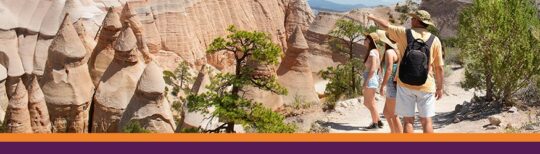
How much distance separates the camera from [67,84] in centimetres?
1755

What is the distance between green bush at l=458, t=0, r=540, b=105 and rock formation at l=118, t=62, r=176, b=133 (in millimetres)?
6313

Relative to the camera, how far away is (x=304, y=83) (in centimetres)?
2395

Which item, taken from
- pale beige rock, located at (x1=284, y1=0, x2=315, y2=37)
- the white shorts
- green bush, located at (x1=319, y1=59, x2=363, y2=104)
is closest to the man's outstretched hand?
the white shorts

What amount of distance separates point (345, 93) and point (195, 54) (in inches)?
578

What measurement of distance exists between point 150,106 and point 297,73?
9863mm

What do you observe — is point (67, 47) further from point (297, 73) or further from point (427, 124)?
point (427, 124)

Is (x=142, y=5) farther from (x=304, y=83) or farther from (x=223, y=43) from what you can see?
(x=223, y=43)

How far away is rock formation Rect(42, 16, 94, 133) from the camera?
17250mm

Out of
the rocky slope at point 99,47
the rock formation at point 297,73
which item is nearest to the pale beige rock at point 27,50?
the rocky slope at point 99,47

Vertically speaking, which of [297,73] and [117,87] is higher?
[117,87]

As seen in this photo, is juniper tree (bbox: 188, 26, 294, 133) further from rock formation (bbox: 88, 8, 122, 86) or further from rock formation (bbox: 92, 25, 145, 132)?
rock formation (bbox: 88, 8, 122, 86)

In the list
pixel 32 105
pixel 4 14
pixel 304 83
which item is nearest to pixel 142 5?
pixel 4 14

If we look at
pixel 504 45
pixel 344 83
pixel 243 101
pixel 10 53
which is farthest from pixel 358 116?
pixel 10 53

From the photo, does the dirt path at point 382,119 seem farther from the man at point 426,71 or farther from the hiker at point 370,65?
the man at point 426,71
